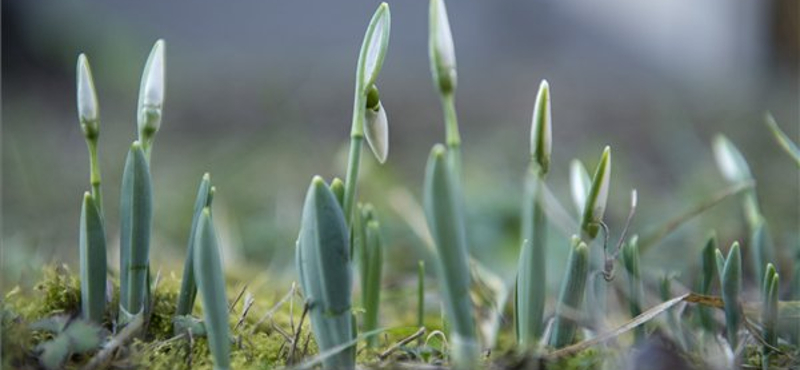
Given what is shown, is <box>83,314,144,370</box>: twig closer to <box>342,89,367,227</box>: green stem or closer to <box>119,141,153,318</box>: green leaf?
<box>119,141,153,318</box>: green leaf

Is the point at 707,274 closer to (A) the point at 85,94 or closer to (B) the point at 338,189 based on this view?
(B) the point at 338,189

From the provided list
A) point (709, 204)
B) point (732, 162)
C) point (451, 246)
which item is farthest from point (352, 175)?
point (732, 162)

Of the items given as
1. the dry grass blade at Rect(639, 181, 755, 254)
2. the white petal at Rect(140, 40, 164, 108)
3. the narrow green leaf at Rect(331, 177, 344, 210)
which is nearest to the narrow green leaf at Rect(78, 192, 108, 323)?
the white petal at Rect(140, 40, 164, 108)

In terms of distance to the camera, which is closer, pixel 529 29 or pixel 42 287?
pixel 42 287

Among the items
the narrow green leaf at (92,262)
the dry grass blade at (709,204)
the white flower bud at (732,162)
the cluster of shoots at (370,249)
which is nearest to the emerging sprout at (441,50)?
the cluster of shoots at (370,249)

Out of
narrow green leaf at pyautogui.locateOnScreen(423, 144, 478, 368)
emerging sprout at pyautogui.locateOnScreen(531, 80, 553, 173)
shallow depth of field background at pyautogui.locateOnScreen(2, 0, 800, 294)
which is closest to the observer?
narrow green leaf at pyautogui.locateOnScreen(423, 144, 478, 368)

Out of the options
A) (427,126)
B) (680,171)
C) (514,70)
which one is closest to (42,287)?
(680,171)

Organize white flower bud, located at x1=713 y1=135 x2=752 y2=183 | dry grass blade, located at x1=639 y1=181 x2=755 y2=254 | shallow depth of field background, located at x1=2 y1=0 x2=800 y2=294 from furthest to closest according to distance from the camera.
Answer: shallow depth of field background, located at x1=2 y1=0 x2=800 y2=294 < white flower bud, located at x1=713 y1=135 x2=752 y2=183 < dry grass blade, located at x1=639 y1=181 x2=755 y2=254

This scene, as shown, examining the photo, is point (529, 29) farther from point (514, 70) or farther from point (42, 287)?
point (42, 287)
